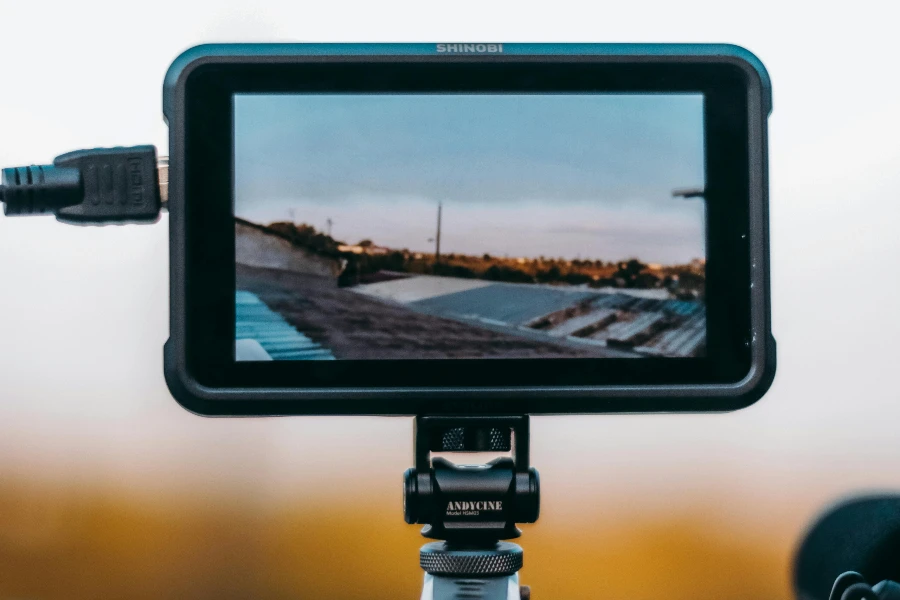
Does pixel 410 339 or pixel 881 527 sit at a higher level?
pixel 410 339

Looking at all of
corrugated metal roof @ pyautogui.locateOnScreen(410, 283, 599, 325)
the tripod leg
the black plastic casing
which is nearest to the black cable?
the black plastic casing

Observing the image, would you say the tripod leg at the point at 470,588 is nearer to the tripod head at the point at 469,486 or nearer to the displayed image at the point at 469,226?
the tripod head at the point at 469,486

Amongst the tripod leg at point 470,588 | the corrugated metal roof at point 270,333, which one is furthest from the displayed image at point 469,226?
the tripod leg at point 470,588

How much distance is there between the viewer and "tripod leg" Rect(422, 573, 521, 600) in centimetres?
56

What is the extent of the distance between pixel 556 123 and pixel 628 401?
0.19m

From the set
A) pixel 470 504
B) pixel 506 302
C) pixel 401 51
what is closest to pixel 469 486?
pixel 470 504

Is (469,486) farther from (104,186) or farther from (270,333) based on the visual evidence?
(104,186)

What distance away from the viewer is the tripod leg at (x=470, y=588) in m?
0.56

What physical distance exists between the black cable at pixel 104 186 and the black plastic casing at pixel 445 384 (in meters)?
0.02

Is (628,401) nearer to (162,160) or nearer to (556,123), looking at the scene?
(556,123)

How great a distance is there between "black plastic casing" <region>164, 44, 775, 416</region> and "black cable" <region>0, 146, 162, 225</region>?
0.07 feet

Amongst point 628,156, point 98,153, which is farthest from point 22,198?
point 628,156

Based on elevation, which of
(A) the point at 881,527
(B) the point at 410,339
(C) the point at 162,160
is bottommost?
(A) the point at 881,527

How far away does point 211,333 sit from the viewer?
0.56 meters
